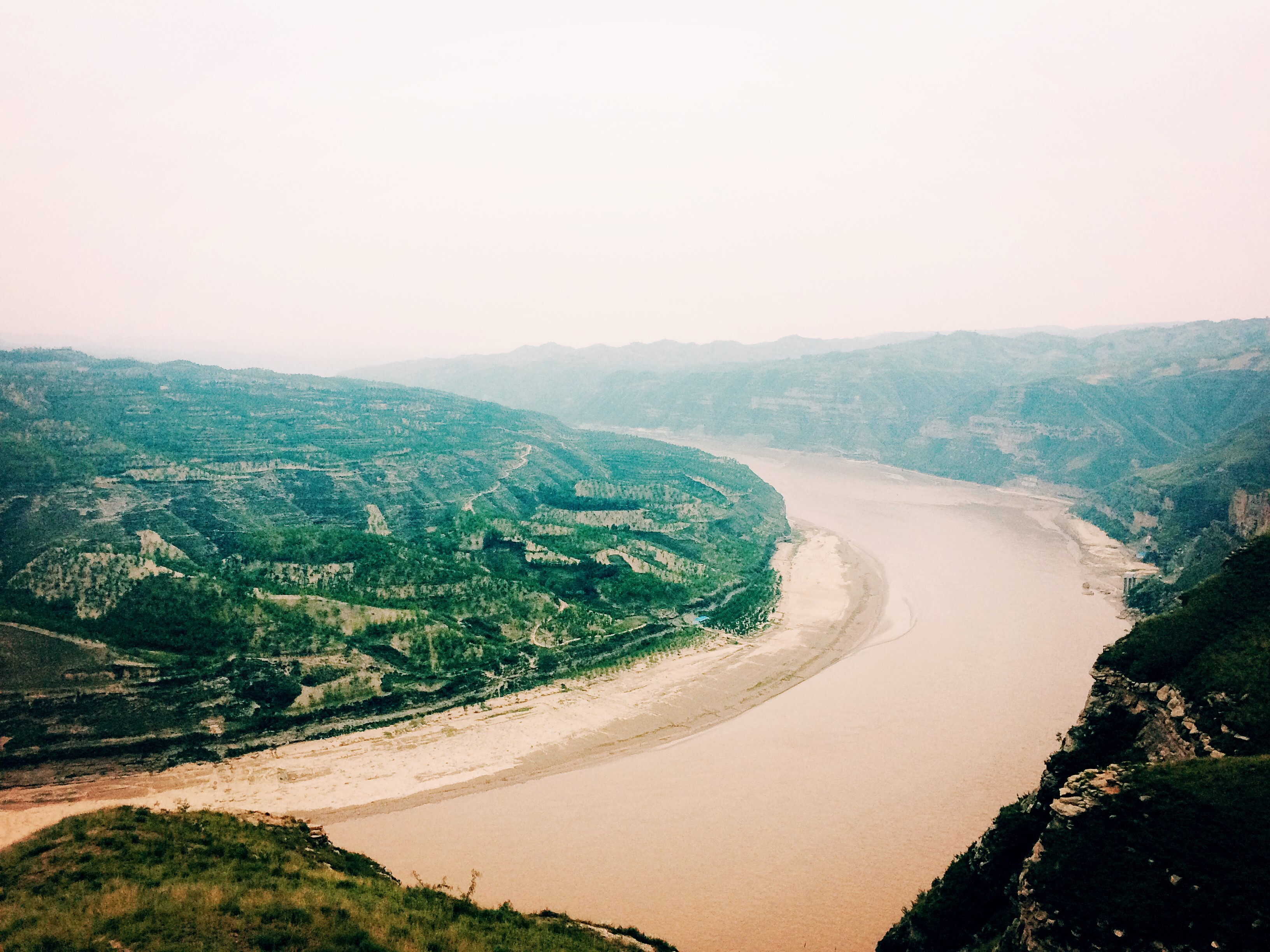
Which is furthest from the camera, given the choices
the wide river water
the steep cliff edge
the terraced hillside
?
the terraced hillside

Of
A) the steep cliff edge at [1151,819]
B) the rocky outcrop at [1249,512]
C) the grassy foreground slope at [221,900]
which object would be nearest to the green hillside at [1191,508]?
the rocky outcrop at [1249,512]

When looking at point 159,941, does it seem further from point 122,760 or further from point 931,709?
point 931,709

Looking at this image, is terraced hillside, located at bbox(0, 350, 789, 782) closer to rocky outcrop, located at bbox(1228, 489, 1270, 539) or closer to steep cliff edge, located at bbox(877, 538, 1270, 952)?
steep cliff edge, located at bbox(877, 538, 1270, 952)

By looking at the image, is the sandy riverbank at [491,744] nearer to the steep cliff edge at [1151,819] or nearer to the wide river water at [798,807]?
the wide river water at [798,807]

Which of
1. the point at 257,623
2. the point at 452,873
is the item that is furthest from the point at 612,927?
the point at 257,623

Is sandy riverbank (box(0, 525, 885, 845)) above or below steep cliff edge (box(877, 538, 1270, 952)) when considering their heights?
below

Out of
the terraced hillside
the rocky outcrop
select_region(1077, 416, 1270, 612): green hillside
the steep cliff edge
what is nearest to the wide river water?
the steep cliff edge
